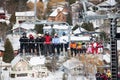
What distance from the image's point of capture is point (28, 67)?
48.3ft

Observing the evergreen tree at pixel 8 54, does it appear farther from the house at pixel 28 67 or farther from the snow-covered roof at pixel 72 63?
the snow-covered roof at pixel 72 63

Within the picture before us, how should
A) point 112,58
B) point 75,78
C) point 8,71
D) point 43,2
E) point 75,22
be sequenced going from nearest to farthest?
point 112,58, point 75,78, point 8,71, point 75,22, point 43,2

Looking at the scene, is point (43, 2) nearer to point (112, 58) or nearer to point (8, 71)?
point (8, 71)

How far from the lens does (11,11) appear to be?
2467 centimetres

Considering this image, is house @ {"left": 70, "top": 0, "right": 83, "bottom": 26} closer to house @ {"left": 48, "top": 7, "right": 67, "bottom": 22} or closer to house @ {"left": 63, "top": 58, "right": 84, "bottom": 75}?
house @ {"left": 48, "top": 7, "right": 67, "bottom": 22}

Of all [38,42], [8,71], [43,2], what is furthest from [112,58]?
[43,2]

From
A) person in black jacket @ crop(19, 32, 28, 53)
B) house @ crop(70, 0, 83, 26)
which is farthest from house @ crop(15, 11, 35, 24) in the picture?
person in black jacket @ crop(19, 32, 28, 53)

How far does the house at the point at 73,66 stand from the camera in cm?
1402

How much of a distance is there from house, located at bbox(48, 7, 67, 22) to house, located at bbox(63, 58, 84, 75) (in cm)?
841

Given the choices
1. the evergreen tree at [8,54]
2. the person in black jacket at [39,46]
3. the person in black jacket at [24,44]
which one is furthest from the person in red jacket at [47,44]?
the evergreen tree at [8,54]

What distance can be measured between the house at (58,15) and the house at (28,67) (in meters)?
8.10

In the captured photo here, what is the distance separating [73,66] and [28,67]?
1176 millimetres

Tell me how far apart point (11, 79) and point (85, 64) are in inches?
68.8

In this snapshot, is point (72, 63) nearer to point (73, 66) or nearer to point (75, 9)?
point (73, 66)
